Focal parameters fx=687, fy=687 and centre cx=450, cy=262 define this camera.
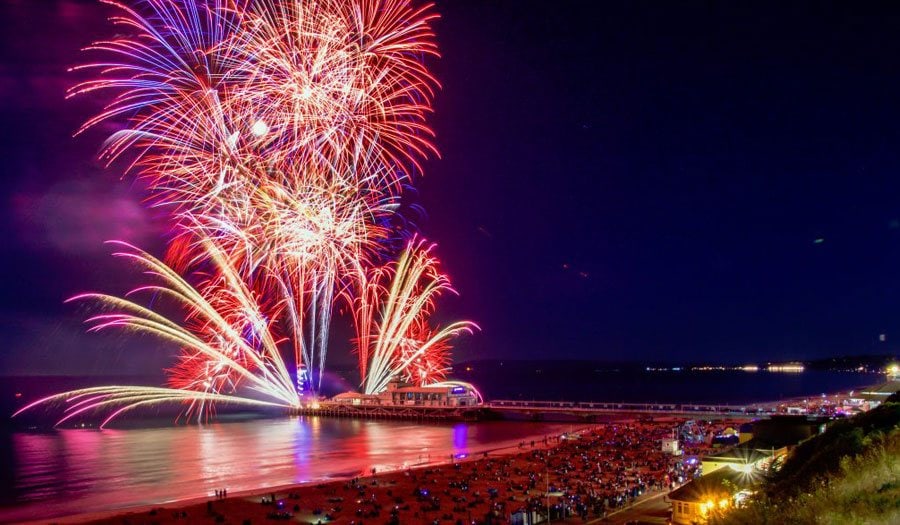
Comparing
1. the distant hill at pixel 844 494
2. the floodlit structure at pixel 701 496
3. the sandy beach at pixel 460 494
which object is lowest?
the sandy beach at pixel 460 494

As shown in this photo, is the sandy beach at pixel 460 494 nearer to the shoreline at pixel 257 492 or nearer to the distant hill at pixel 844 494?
the shoreline at pixel 257 492

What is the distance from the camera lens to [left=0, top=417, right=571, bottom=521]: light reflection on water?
92.0 ft

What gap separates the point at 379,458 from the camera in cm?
3644

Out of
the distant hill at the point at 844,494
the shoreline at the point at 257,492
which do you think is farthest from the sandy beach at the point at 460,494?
the distant hill at the point at 844,494

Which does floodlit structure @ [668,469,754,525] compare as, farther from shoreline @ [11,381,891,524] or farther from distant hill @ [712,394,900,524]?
shoreline @ [11,381,891,524]

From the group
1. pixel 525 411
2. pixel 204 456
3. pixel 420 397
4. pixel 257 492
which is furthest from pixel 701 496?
pixel 420 397

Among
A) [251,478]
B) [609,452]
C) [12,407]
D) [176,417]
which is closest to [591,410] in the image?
[609,452]

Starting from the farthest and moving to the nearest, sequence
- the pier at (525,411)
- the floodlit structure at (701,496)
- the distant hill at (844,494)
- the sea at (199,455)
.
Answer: the pier at (525,411) → the sea at (199,455) → the floodlit structure at (701,496) → the distant hill at (844,494)

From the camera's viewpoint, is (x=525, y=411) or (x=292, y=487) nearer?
(x=292, y=487)

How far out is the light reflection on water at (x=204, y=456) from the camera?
1104 inches

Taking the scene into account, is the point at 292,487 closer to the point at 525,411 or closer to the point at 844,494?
the point at 844,494

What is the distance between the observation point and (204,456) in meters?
38.5

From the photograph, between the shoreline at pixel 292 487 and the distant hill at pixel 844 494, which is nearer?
the distant hill at pixel 844 494

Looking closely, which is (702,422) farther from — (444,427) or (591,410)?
(444,427)
